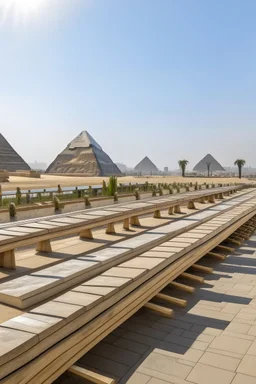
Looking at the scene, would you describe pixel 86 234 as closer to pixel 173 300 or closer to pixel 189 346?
pixel 173 300

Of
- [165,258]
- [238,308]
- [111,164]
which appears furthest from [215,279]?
[111,164]

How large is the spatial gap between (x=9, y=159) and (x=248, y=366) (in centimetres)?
8208

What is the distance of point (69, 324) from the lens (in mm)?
2953

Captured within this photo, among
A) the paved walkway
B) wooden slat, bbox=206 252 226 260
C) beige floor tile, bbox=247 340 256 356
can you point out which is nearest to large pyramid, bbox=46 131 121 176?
wooden slat, bbox=206 252 226 260

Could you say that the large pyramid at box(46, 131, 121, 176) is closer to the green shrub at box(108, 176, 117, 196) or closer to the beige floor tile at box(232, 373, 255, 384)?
the green shrub at box(108, 176, 117, 196)

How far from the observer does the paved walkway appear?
3451 millimetres

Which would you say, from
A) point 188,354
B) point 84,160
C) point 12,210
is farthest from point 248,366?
point 84,160

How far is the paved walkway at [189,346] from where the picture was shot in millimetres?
3451

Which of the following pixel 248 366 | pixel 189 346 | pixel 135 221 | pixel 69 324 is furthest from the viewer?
pixel 135 221

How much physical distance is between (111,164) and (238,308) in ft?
364

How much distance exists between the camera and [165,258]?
197 inches

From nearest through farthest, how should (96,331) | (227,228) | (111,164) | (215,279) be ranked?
(96,331), (215,279), (227,228), (111,164)

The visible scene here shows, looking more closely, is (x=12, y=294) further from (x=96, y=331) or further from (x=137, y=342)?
(x=137, y=342)

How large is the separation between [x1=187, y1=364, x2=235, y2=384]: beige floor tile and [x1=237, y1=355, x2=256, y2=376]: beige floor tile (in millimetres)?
151
